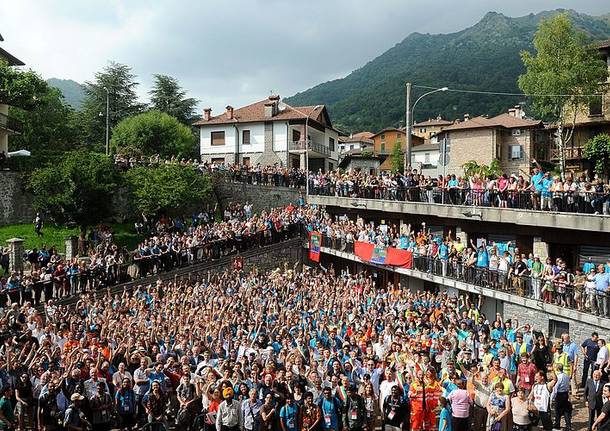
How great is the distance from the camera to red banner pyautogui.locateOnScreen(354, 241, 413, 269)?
2328 centimetres

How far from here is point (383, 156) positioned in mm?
80562

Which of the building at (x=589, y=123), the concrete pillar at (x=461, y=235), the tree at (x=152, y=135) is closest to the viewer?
the concrete pillar at (x=461, y=235)

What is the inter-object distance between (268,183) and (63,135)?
22.6 meters

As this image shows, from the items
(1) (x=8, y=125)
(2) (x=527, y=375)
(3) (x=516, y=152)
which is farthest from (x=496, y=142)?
(2) (x=527, y=375)

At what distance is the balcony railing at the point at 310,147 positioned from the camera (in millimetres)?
46931

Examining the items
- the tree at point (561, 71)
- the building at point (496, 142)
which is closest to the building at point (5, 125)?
the tree at point (561, 71)

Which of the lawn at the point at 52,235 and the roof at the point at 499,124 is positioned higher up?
the roof at the point at 499,124

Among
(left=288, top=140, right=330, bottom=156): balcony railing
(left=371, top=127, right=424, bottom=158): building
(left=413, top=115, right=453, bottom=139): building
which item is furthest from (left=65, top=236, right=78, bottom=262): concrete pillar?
(left=413, top=115, right=453, bottom=139): building

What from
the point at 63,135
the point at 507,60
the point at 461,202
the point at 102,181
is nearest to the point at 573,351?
the point at 461,202

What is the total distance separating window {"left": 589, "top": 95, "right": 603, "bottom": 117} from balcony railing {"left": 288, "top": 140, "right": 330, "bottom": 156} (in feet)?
65.7

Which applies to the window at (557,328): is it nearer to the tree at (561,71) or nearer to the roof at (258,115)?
the tree at (561,71)

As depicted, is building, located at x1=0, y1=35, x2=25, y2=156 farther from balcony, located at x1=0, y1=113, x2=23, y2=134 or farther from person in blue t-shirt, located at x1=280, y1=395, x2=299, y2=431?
person in blue t-shirt, located at x1=280, y1=395, x2=299, y2=431

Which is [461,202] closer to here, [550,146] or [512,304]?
[512,304]

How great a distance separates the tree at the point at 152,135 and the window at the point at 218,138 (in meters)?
2.72
